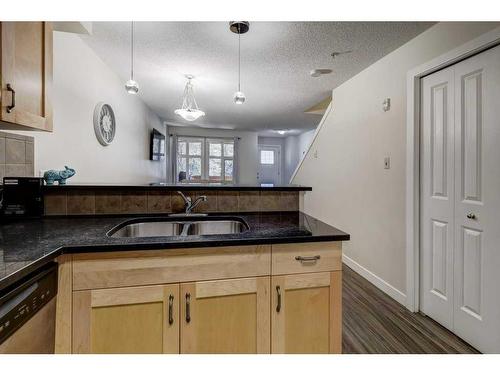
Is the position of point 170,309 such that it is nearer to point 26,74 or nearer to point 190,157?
point 26,74

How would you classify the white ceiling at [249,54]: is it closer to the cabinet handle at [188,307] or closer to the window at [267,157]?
the cabinet handle at [188,307]

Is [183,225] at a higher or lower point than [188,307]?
higher

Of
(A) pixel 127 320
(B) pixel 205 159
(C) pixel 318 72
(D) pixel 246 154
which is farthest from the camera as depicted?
(D) pixel 246 154

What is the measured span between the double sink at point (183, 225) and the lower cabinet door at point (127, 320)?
1.76ft

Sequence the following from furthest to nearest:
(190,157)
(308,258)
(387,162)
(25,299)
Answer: (190,157)
(387,162)
(308,258)
(25,299)

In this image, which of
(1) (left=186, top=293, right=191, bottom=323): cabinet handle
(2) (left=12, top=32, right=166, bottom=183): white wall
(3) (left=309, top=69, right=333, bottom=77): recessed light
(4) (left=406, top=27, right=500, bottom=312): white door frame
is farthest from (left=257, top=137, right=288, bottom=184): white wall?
(1) (left=186, top=293, right=191, bottom=323): cabinet handle

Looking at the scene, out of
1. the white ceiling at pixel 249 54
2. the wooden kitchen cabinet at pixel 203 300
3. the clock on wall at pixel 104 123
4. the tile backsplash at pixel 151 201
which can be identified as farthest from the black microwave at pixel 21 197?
the white ceiling at pixel 249 54

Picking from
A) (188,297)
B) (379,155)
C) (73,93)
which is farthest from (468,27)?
(73,93)

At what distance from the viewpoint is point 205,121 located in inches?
244

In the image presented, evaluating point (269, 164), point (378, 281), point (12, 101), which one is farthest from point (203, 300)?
point (269, 164)

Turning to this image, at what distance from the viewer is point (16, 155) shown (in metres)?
1.70

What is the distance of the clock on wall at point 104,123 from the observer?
267 cm

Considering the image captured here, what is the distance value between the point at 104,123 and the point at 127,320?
2404 mm

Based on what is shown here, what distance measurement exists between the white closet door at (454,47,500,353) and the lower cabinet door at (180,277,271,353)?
1411mm
